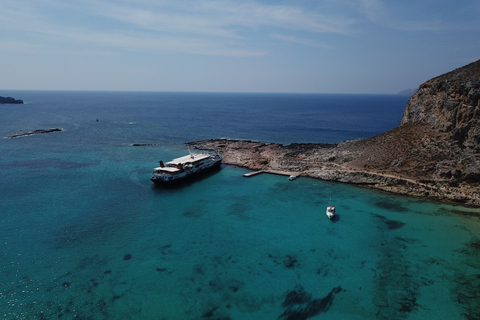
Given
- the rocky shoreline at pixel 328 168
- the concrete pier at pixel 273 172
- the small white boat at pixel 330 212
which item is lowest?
the small white boat at pixel 330 212

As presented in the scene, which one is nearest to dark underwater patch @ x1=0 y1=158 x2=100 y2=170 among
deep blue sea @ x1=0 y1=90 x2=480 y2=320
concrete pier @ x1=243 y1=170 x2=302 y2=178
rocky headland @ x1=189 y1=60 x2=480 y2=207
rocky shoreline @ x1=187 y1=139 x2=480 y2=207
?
deep blue sea @ x1=0 y1=90 x2=480 y2=320

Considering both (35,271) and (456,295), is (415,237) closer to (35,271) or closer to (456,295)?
(456,295)

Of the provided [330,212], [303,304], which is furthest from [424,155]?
[303,304]

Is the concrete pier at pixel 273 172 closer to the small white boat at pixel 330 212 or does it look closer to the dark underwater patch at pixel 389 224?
the small white boat at pixel 330 212

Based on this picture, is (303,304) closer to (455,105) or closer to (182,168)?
(182,168)

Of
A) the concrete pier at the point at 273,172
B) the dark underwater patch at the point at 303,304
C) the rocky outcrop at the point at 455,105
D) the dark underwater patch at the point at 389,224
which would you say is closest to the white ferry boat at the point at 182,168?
the concrete pier at the point at 273,172

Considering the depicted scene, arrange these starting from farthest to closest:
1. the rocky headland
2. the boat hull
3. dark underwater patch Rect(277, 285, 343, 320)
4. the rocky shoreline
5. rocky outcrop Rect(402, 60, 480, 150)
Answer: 1. the boat hull
2. rocky outcrop Rect(402, 60, 480, 150)
3. the rocky headland
4. the rocky shoreline
5. dark underwater patch Rect(277, 285, 343, 320)

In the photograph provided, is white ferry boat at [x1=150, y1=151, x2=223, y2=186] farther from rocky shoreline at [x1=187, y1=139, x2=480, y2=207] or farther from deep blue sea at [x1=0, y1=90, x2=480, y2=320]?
rocky shoreline at [x1=187, y1=139, x2=480, y2=207]
